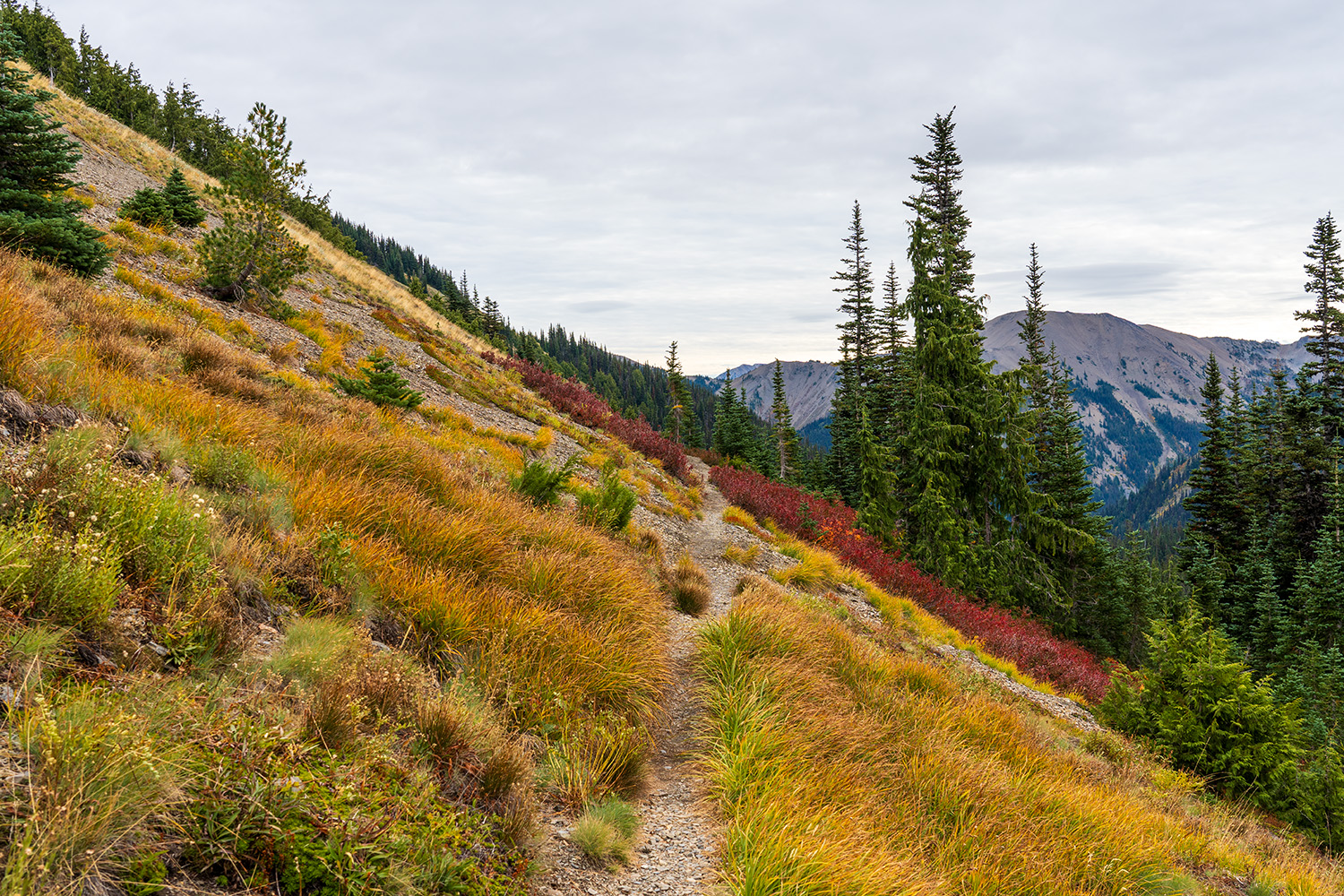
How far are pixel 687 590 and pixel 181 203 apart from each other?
18.4 meters

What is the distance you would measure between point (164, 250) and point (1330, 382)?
180ft

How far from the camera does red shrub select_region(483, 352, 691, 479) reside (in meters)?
21.3

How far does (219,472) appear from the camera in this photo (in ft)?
13.9

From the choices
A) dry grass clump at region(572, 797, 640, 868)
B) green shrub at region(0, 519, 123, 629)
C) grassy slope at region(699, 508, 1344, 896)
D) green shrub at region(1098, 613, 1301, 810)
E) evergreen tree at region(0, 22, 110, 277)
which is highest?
evergreen tree at region(0, 22, 110, 277)

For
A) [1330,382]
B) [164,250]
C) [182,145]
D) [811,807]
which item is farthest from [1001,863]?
[182,145]

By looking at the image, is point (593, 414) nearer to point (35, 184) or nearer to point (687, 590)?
point (687, 590)

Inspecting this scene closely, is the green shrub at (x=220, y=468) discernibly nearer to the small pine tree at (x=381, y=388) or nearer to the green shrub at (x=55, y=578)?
the green shrub at (x=55, y=578)

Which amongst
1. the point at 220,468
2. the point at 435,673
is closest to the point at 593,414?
the point at 220,468

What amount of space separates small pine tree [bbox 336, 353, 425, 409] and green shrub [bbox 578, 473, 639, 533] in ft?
13.2

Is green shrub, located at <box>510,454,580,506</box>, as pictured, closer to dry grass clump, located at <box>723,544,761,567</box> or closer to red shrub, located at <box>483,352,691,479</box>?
dry grass clump, located at <box>723,544,761,567</box>

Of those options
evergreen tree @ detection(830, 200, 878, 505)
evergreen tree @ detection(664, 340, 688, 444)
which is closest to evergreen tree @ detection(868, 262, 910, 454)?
evergreen tree @ detection(830, 200, 878, 505)

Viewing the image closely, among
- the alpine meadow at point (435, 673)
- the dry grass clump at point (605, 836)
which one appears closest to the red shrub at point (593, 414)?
the alpine meadow at point (435, 673)

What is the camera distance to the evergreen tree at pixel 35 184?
765 cm

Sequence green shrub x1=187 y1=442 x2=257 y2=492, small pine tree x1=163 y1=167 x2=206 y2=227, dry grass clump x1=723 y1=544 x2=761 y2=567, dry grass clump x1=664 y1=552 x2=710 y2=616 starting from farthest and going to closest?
small pine tree x1=163 y1=167 x2=206 y2=227 → dry grass clump x1=723 y1=544 x2=761 y2=567 → dry grass clump x1=664 y1=552 x2=710 y2=616 → green shrub x1=187 y1=442 x2=257 y2=492
